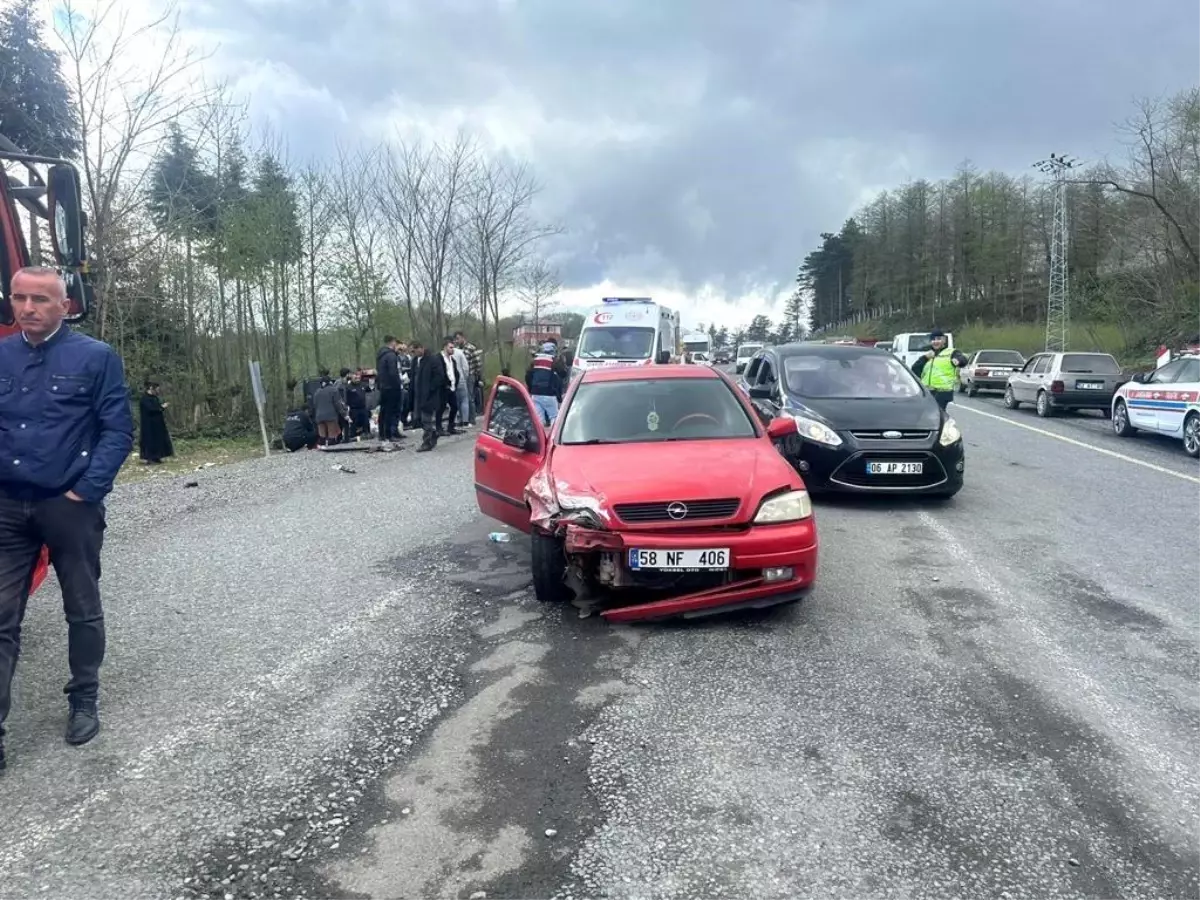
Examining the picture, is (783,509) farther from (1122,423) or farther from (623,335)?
(623,335)

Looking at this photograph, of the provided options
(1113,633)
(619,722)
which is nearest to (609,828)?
(619,722)

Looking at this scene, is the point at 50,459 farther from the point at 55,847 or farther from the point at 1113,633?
the point at 1113,633

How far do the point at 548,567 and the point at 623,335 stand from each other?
641 inches

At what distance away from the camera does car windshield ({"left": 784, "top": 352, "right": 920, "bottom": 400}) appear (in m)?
9.76

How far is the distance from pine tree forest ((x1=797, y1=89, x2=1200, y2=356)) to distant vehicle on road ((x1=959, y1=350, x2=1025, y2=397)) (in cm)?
852

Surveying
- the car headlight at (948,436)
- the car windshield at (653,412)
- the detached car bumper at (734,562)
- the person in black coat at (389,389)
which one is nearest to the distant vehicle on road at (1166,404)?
the car headlight at (948,436)

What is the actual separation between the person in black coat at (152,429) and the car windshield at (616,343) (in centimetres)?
931

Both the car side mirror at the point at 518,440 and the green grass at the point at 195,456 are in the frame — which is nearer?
the car side mirror at the point at 518,440

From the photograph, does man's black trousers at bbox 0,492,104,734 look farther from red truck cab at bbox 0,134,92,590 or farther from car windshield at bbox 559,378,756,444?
car windshield at bbox 559,378,756,444

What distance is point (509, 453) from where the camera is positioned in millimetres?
6582

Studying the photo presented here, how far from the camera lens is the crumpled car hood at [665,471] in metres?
5.21

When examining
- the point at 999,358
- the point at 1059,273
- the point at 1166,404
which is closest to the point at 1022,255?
the point at 1059,273

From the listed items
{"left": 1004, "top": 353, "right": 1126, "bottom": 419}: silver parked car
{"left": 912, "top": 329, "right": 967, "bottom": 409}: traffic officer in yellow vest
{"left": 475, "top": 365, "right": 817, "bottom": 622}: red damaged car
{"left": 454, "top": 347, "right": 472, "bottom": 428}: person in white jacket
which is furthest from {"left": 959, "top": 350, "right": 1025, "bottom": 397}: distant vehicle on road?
{"left": 475, "top": 365, "right": 817, "bottom": 622}: red damaged car

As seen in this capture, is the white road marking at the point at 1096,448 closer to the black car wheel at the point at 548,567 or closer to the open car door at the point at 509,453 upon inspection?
the open car door at the point at 509,453
